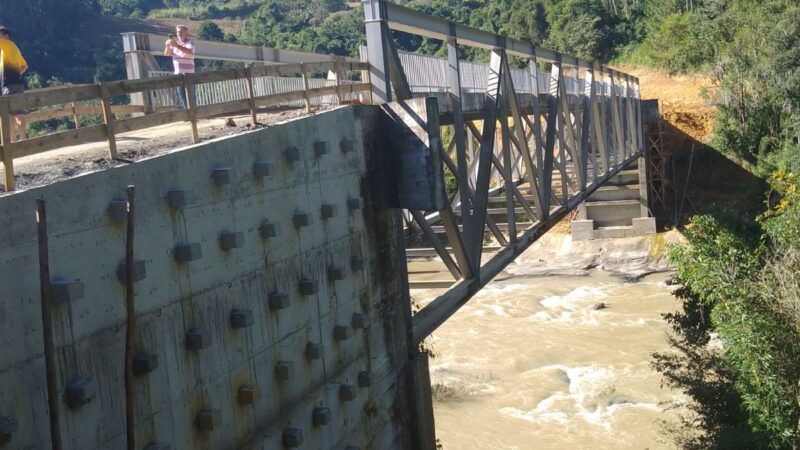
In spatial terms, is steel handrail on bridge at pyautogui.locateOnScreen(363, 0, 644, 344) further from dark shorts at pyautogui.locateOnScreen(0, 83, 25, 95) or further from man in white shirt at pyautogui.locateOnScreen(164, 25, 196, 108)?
dark shorts at pyautogui.locateOnScreen(0, 83, 25, 95)

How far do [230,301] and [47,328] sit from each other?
2.09 metres

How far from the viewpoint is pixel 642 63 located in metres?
54.0

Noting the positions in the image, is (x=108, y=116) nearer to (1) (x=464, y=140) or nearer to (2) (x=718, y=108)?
(1) (x=464, y=140)

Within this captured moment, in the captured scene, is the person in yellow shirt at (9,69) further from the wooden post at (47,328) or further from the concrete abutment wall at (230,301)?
the wooden post at (47,328)

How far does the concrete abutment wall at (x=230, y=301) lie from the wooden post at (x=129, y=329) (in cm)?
19

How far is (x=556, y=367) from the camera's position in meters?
21.9

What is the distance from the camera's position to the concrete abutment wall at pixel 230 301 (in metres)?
5.23

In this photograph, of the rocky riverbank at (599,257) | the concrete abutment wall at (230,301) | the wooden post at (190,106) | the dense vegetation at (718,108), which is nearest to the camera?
the concrete abutment wall at (230,301)

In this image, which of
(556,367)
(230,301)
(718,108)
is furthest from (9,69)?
(718,108)

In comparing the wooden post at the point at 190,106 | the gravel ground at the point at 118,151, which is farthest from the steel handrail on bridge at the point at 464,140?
the wooden post at the point at 190,106

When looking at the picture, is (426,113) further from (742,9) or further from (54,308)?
(742,9)

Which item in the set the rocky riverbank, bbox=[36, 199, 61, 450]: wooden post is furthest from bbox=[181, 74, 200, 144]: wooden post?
the rocky riverbank

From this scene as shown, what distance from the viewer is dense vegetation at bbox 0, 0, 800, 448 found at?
1178 cm

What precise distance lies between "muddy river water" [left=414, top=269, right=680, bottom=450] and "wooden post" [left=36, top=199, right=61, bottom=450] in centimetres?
1349
